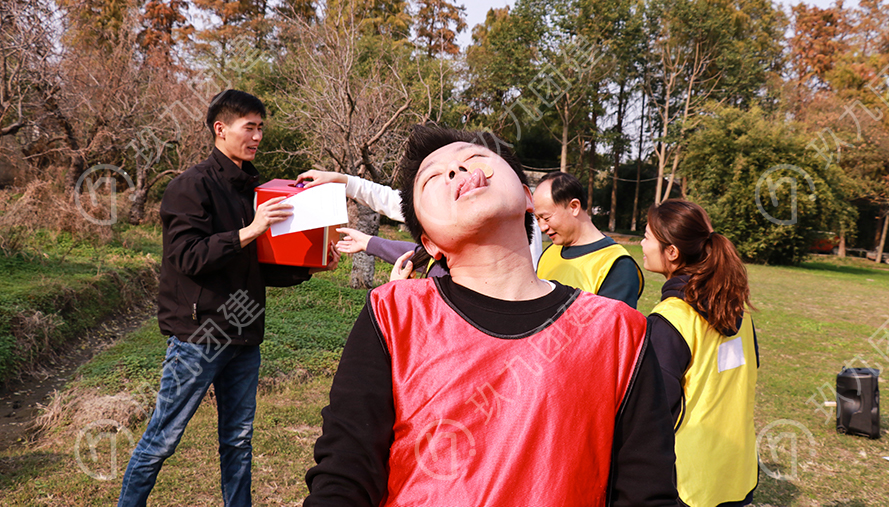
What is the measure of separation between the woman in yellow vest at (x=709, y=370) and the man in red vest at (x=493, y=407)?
109cm

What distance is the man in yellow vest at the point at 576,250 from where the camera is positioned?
277 centimetres

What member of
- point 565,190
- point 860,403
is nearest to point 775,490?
point 860,403

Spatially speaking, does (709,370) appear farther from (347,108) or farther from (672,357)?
(347,108)

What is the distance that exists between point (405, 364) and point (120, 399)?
476 cm

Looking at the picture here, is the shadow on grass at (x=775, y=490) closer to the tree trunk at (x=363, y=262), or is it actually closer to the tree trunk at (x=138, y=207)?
the tree trunk at (x=363, y=262)

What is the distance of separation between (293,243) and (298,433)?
104 inches

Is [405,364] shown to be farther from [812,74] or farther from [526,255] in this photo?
[812,74]

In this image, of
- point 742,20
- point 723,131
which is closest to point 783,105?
point 742,20

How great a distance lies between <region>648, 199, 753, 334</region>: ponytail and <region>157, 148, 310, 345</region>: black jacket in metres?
1.82

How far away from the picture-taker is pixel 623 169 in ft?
119

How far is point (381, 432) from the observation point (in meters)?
1.08

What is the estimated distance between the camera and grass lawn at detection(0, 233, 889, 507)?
3.80 metres

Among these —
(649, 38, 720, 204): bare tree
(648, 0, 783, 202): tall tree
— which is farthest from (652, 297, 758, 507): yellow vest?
(649, 38, 720, 204): bare tree

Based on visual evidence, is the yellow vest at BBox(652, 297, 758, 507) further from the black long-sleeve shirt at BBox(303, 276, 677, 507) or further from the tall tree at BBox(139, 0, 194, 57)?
the tall tree at BBox(139, 0, 194, 57)
